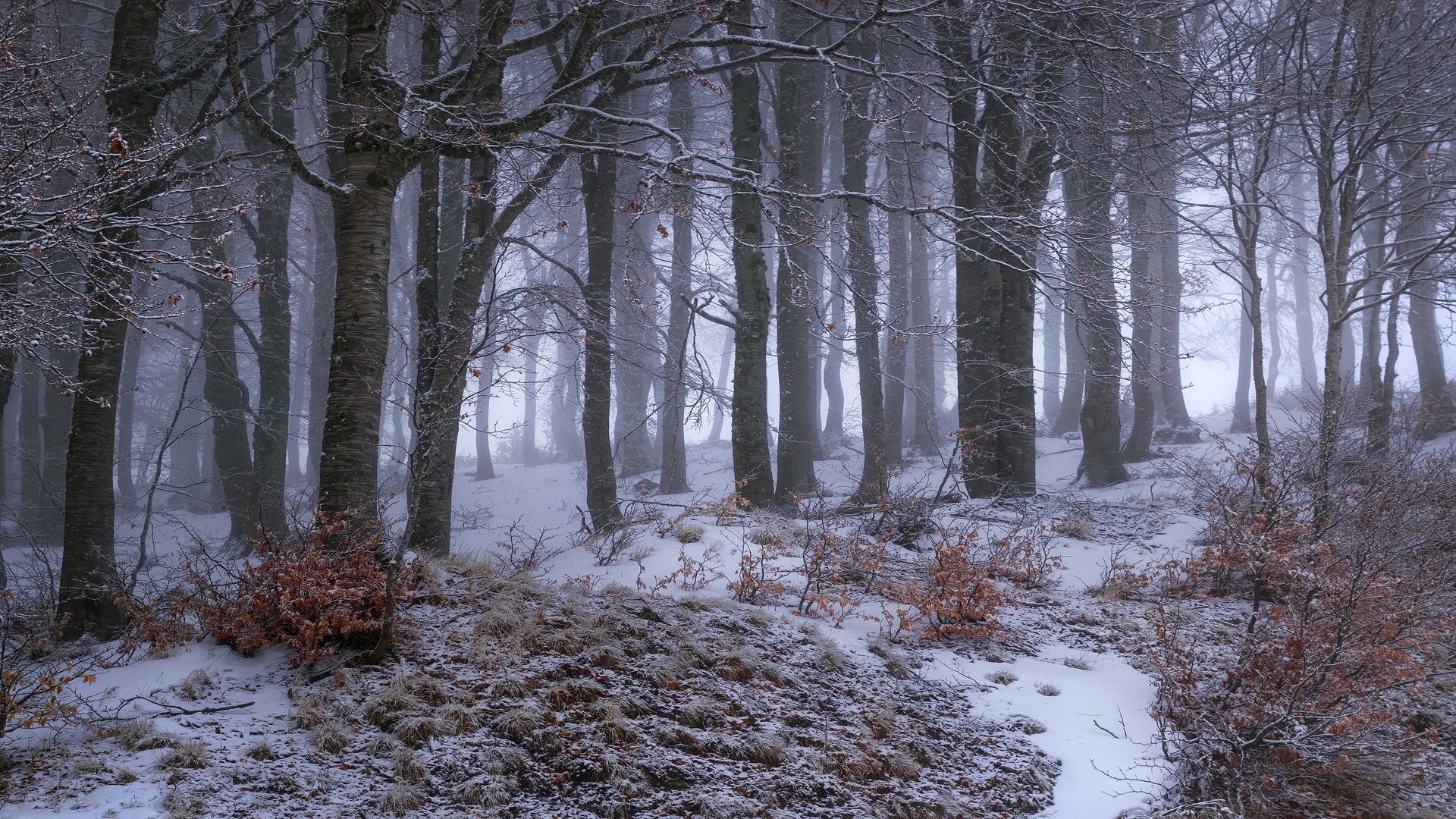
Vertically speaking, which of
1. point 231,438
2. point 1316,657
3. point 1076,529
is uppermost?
point 231,438

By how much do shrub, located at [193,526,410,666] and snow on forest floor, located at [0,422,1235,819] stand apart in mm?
158

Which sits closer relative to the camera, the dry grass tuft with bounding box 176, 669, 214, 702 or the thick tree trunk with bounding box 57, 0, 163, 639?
the dry grass tuft with bounding box 176, 669, 214, 702

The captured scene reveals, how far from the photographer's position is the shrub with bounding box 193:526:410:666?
15.3ft

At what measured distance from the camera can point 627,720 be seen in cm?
435

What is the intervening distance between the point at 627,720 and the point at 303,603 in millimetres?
2112

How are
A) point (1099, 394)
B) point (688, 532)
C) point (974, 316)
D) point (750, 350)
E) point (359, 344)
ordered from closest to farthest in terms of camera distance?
1. point (359, 344)
2. point (688, 532)
3. point (750, 350)
4. point (974, 316)
5. point (1099, 394)

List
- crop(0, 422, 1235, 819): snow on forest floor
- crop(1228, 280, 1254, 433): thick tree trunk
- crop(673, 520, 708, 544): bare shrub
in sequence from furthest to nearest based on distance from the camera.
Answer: crop(1228, 280, 1254, 433): thick tree trunk, crop(673, 520, 708, 544): bare shrub, crop(0, 422, 1235, 819): snow on forest floor

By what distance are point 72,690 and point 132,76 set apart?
576cm

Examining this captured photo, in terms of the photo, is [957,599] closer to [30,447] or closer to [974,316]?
[974,316]

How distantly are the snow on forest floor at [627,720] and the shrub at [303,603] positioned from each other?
0.16m

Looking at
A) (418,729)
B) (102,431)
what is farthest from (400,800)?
(102,431)

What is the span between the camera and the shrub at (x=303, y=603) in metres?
4.66

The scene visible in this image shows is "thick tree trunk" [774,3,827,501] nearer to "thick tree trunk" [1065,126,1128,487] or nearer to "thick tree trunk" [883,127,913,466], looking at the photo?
"thick tree trunk" [883,127,913,466]

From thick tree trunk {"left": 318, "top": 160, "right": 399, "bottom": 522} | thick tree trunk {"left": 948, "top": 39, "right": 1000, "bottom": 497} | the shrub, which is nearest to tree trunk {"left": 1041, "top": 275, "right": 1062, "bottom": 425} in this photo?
thick tree trunk {"left": 948, "top": 39, "right": 1000, "bottom": 497}
